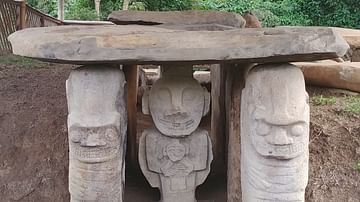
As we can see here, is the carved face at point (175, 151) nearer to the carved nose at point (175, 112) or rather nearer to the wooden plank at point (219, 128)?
the carved nose at point (175, 112)

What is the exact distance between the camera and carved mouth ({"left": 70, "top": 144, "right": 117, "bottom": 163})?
2.30 meters

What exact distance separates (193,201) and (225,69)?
0.84 metres

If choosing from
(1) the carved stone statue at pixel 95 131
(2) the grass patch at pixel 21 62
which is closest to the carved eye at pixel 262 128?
(1) the carved stone statue at pixel 95 131

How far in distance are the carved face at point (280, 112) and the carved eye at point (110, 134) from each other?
620 mm

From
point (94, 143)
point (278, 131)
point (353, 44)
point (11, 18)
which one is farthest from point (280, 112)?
point (11, 18)

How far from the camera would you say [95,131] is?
228 centimetres

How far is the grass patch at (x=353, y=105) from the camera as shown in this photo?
3.12 m

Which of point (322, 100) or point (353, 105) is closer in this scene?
point (353, 105)

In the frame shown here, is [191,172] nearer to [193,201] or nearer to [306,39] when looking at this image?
[193,201]

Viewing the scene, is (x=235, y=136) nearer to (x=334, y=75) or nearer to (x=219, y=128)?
(x=219, y=128)

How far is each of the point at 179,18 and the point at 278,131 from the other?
181 centimetres

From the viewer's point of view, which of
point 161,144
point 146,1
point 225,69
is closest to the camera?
point 161,144

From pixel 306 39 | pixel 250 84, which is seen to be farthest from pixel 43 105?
pixel 306 39

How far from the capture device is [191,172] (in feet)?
9.12
